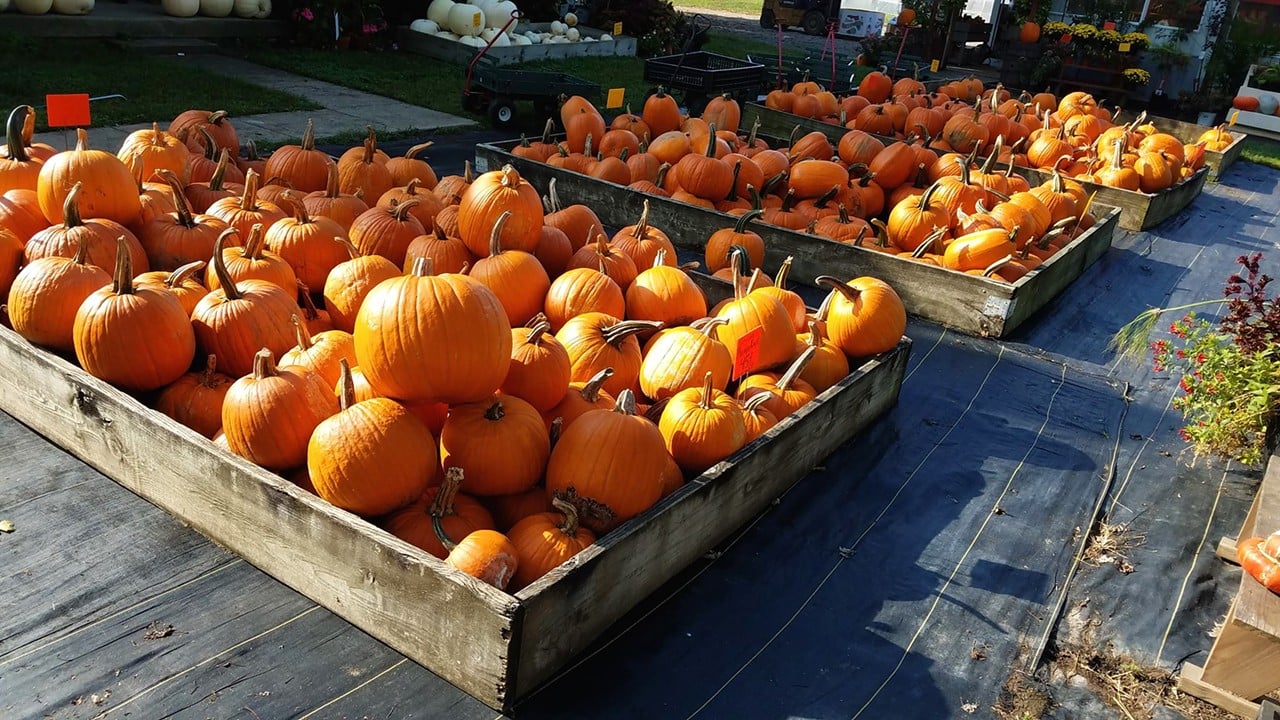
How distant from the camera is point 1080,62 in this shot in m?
15.4

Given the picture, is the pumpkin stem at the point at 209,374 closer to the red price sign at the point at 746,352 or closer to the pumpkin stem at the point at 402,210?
the pumpkin stem at the point at 402,210

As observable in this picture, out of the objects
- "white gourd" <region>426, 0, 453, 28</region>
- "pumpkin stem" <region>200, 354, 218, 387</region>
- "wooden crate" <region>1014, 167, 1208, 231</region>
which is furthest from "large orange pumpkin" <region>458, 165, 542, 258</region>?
"white gourd" <region>426, 0, 453, 28</region>

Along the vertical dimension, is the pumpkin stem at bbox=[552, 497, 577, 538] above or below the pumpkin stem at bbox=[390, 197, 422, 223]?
below

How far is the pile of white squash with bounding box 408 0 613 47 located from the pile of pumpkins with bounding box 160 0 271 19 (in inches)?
86.6

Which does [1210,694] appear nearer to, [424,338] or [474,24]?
[424,338]

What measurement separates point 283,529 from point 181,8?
11.9 meters

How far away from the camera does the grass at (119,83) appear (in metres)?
8.50

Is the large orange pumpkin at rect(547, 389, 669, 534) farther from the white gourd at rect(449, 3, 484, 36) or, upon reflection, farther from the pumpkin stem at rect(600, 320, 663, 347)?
the white gourd at rect(449, 3, 484, 36)

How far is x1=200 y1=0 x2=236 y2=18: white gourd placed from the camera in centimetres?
1245

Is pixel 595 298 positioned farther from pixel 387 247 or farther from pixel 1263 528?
pixel 1263 528

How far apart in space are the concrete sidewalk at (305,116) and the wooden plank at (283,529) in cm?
495

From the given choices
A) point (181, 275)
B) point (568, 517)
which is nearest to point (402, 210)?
point (181, 275)

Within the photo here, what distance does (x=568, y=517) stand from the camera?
8.50 feet

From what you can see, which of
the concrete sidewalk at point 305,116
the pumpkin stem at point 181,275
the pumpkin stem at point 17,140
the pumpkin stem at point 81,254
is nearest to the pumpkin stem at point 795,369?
the pumpkin stem at point 181,275
